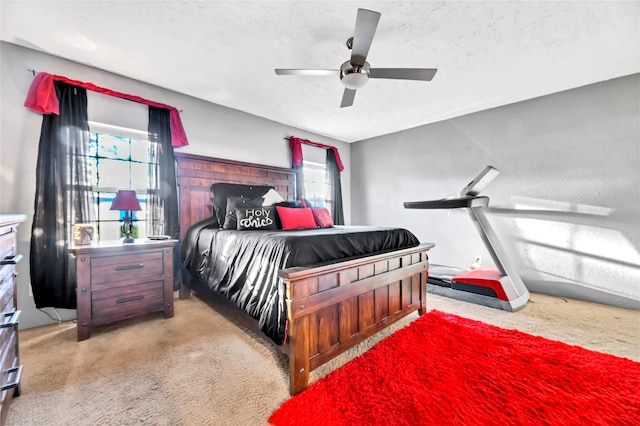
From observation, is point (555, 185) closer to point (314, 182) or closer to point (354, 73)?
point (354, 73)

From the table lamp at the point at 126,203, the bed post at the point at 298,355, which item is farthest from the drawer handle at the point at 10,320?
the bed post at the point at 298,355

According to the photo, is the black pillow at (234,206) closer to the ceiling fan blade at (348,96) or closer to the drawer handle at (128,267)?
the drawer handle at (128,267)

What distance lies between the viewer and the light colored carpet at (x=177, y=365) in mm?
1359

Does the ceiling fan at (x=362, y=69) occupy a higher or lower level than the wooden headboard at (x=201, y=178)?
higher

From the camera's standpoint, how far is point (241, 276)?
209cm

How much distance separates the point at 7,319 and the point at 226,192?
242 cm

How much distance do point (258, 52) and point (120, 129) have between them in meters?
1.82

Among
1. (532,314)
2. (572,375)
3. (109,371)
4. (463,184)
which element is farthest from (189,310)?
(463,184)

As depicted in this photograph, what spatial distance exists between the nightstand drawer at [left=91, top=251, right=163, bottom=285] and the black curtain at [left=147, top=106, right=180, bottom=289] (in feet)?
2.13

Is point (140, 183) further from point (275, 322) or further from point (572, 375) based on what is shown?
point (572, 375)

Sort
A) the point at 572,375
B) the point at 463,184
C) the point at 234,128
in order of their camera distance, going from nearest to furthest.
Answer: the point at 572,375, the point at 234,128, the point at 463,184

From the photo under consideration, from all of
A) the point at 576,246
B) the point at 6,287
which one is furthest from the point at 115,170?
the point at 576,246

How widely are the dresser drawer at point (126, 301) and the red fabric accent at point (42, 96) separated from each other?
1.77m

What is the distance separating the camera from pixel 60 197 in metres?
2.45
